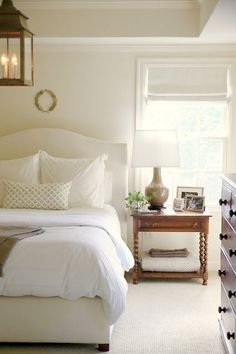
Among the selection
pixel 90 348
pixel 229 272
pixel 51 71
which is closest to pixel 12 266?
pixel 90 348

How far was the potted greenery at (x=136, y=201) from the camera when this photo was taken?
16.4 ft

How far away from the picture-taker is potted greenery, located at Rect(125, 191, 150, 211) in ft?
16.4

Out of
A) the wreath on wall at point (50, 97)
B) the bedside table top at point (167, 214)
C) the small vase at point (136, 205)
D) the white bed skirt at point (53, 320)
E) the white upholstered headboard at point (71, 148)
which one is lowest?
the white bed skirt at point (53, 320)

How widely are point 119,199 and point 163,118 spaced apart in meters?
0.95

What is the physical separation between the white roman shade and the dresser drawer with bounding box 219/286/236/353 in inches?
95.5

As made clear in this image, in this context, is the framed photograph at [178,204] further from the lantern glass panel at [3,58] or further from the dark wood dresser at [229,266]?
the lantern glass panel at [3,58]

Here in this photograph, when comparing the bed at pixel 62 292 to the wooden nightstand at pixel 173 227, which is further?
the wooden nightstand at pixel 173 227

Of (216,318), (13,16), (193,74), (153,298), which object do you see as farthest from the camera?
(193,74)

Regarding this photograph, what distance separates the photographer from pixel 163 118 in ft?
17.8

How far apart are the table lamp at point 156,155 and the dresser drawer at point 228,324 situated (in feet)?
5.55

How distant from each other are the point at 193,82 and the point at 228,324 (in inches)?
109

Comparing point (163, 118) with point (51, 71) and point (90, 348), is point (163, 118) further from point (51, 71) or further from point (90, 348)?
point (90, 348)

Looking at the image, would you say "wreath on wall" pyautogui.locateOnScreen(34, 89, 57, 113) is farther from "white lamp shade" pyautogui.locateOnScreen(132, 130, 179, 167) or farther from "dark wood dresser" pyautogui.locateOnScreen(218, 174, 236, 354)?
"dark wood dresser" pyautogui.locateOnScreen(218, 174, 236, 354)

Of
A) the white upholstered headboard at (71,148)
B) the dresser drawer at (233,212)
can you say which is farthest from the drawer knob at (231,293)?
the white upholstered headboard at (71,148)
